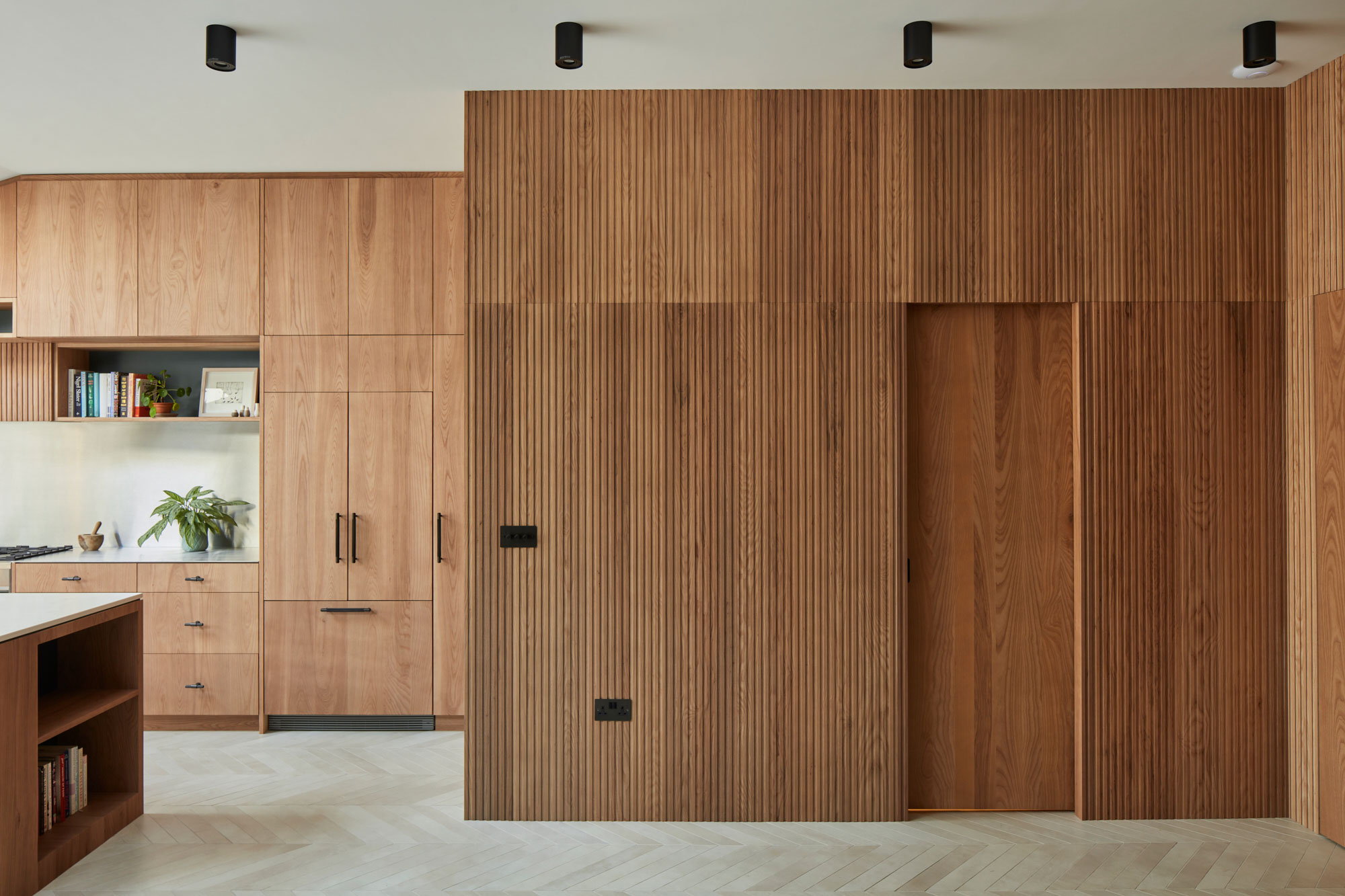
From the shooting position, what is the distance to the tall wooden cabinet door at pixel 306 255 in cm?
421

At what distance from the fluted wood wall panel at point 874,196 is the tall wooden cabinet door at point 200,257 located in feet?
5.62

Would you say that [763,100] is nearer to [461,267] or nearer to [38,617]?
[461,267]

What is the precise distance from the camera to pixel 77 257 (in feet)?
14.0

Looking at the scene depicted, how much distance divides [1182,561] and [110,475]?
17.6 ft

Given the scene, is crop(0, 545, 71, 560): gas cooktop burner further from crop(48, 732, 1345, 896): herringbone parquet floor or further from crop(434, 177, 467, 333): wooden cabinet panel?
crop(434, 177, 467, 333): wooden cabinet panel

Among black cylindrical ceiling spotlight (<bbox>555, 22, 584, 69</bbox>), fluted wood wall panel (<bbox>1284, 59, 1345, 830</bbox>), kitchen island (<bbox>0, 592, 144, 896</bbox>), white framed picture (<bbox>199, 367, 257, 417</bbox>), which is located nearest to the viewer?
kitchen island (<bbox>0, 592, 144, 896</bbox>)

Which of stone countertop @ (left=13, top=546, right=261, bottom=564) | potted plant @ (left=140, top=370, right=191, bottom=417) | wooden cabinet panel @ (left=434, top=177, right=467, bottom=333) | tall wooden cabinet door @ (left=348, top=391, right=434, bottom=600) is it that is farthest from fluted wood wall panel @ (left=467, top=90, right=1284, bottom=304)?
potted plant @ (left=140, top=370, right=191, bottom=417)

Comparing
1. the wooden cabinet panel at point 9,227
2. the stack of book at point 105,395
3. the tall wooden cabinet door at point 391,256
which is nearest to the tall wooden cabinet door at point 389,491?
the tall wooden cabinet door at point 391,256

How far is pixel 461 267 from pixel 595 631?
206 centimetres

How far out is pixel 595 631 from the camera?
3.20 meters

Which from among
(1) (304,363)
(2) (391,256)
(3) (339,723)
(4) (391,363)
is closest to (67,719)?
(3) (339,723)

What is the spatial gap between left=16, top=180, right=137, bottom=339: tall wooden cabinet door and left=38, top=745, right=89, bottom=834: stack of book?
2175 mm

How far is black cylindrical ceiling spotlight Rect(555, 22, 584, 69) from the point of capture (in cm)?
269

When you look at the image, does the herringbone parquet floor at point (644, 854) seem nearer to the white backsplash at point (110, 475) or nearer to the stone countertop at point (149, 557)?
the stone countertop at point (149, 557)
